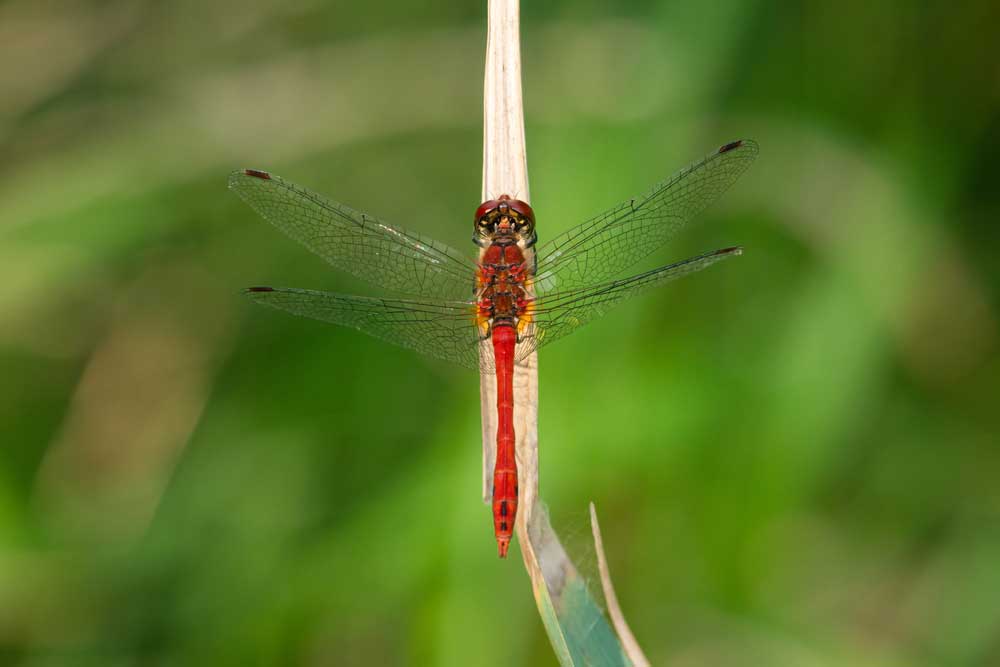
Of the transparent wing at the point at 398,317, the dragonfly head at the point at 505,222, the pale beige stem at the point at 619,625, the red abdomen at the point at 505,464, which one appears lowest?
the pale beige stem at the point at 619,625

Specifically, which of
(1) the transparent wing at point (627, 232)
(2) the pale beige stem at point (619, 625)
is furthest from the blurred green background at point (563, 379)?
(2) the pale beige stem at point (619, 625)

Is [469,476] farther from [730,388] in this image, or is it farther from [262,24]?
[262,24]

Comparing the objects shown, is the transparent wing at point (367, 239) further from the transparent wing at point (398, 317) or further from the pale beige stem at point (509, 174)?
the pale beige stem at point (509, 174)

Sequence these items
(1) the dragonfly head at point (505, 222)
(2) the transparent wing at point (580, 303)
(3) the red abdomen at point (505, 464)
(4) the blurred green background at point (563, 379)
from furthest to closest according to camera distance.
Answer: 1. (4) the blurred green background at point (563, 379)
2. (2) the transparent wing at point (580, 303)
3. (1) the dragonfly head at point (505, 222)
4. (3) the red abdomen at point (505, 464)

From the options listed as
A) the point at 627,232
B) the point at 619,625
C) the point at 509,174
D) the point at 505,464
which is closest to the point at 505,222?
the point at 509,174

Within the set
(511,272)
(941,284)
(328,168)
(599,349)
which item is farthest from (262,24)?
(941,284)

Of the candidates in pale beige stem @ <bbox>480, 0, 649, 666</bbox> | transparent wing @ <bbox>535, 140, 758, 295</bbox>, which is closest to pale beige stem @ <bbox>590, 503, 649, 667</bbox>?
pale beige stem @ <bbox>480, 0, 649, 666</bbox>

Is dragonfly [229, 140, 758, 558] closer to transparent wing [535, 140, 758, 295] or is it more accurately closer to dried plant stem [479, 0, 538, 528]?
transparent wing [535, 140, 758, 295]
